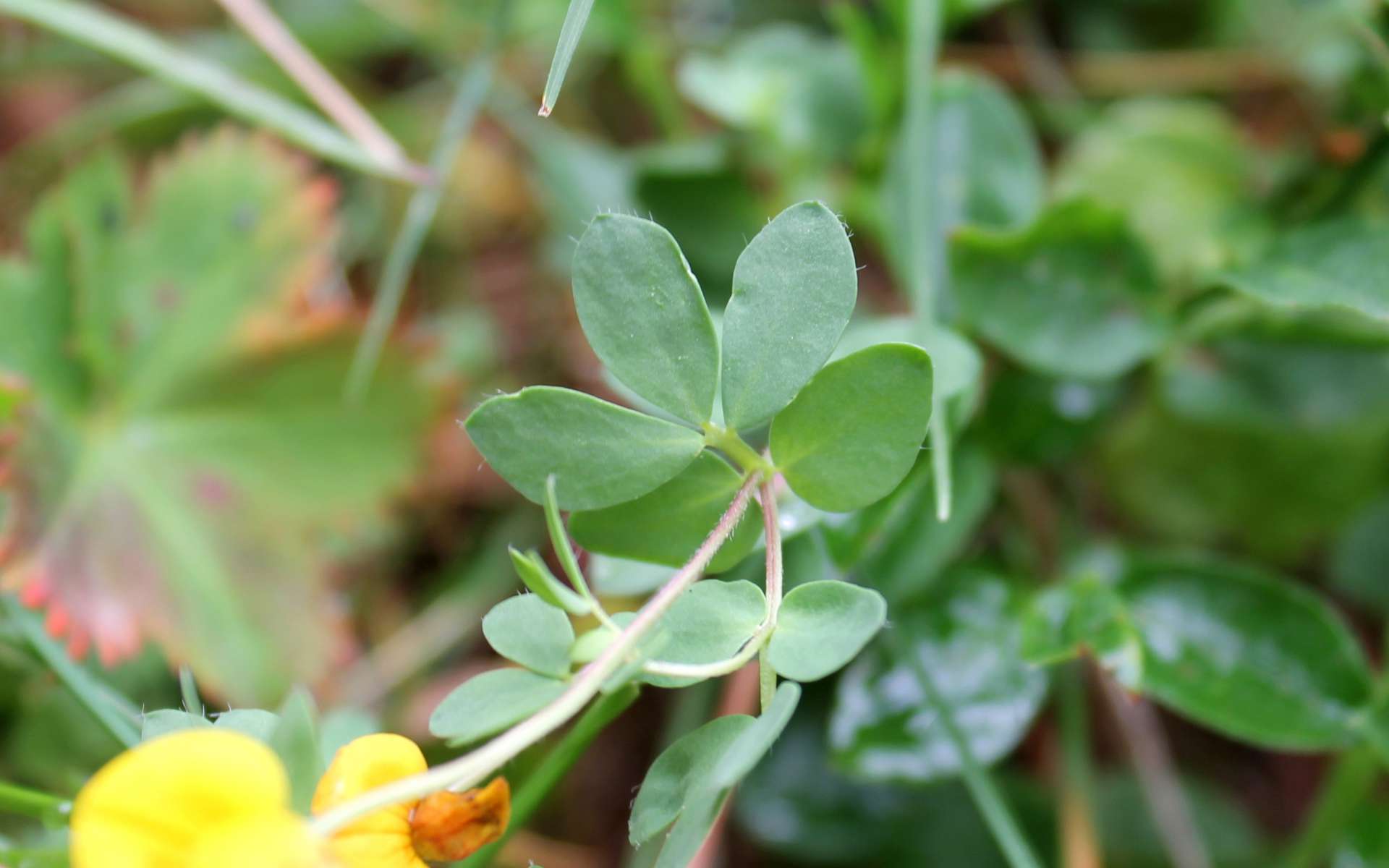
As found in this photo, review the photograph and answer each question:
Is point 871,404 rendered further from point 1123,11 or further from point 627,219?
point 1123,11

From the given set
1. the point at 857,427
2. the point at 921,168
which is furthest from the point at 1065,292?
the point at 857,427

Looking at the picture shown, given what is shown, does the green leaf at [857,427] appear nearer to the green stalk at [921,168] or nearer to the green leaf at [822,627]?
the green leaf at [822,627]

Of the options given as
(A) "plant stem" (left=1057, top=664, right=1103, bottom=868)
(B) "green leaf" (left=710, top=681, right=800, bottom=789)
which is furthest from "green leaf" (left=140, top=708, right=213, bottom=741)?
(A) "plant stem" (left=1057, top=664, right=1103, bottom=868)

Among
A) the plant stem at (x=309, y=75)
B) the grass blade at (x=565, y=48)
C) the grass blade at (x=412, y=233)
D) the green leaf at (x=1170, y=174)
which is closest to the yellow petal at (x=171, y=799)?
the grass blade at (x=565, y=48)

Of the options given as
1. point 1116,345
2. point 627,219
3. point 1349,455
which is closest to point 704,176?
point 1116,345

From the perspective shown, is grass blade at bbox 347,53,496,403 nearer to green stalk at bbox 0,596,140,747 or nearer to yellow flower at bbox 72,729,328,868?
green stalk at bbox 0,596,140,747

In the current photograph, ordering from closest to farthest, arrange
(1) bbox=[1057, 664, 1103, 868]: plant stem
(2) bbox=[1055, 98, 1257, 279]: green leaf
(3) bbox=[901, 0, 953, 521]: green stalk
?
(3) bbox=[901, 0, 953, 521]: green stalk → (1) bbox=[1057, 664, 1103, 868]: plant stem → (2) bbox=[1055, 98, 1257, 279]: green leaf

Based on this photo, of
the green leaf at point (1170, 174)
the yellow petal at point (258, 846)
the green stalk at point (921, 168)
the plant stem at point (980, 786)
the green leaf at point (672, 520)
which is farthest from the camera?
the green leaf at point (1170, 174)
